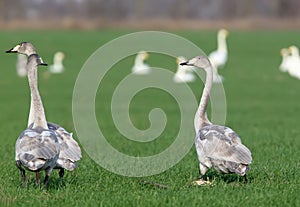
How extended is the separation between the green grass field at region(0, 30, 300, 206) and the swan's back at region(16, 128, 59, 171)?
1.14 feet

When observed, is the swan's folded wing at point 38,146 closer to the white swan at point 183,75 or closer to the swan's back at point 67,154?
the swan's back at point 67,154

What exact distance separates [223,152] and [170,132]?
8.45 meters

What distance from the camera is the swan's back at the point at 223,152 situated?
790 centimetres

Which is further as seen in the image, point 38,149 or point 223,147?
point 223,147

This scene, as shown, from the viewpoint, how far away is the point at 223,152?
314 inches

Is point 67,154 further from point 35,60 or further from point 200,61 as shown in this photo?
point 200,61

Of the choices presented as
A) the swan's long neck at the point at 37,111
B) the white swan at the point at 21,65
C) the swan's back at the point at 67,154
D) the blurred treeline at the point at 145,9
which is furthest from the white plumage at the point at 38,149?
the blurred treeline at the point at 145,9

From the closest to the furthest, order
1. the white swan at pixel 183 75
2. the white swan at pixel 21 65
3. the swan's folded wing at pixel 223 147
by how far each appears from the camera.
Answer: the swan's folded wing at pixel 223 147 < the white swan at pixel 183 75 < the white swan at pixel 21 65

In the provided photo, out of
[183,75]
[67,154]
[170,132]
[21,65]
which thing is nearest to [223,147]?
[67,154]

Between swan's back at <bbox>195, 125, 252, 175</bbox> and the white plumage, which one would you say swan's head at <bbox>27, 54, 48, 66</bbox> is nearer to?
the white plumage

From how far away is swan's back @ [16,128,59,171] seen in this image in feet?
24.0

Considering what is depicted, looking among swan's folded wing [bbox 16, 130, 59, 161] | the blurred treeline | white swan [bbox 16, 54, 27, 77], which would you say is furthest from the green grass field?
the blurred treeline

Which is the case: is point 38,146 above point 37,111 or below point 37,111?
below

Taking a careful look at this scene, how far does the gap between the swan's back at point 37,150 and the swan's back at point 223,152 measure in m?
1.80
